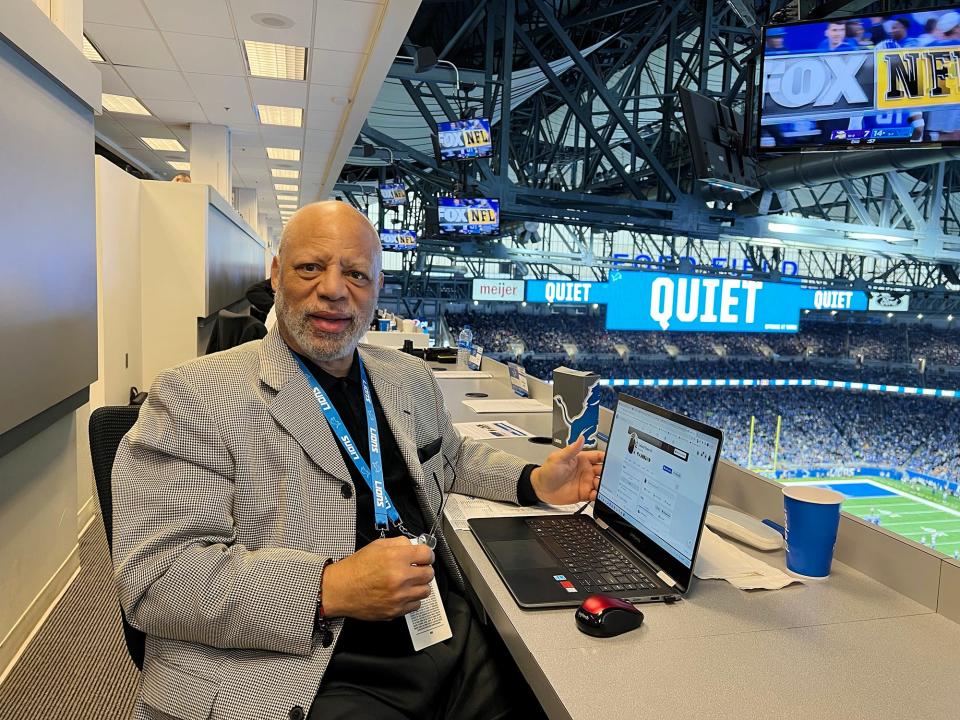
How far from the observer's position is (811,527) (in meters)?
1.28

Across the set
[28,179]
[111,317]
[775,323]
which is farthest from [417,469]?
[775,323]

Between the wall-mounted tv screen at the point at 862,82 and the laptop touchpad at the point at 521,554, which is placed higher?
the wall-mounted tv screen at the point at 862,82

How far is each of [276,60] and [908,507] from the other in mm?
17974

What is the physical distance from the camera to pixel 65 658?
7.60 feet

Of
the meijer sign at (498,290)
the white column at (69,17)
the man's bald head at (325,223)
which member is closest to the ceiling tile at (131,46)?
the white column at (69,17)

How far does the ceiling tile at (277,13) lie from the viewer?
4.05 meters

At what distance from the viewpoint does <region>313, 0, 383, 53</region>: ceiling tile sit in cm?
402

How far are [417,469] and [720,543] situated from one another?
70cm

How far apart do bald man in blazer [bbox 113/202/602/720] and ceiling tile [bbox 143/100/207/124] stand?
20.0 feet

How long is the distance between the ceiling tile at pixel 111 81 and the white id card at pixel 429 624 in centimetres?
558

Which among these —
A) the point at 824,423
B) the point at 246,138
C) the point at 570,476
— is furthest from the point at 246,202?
the point at 824,423

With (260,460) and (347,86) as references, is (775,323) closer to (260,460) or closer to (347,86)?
(347,86)

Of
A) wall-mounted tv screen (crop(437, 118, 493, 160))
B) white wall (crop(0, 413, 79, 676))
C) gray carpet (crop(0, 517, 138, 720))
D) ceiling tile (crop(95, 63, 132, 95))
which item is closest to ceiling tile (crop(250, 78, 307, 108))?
ceiling tile (crop(95, 63, 132, 95))

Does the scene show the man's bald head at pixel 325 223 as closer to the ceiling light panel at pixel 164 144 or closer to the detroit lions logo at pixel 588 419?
the detroit lions logo at pixel 588 419
